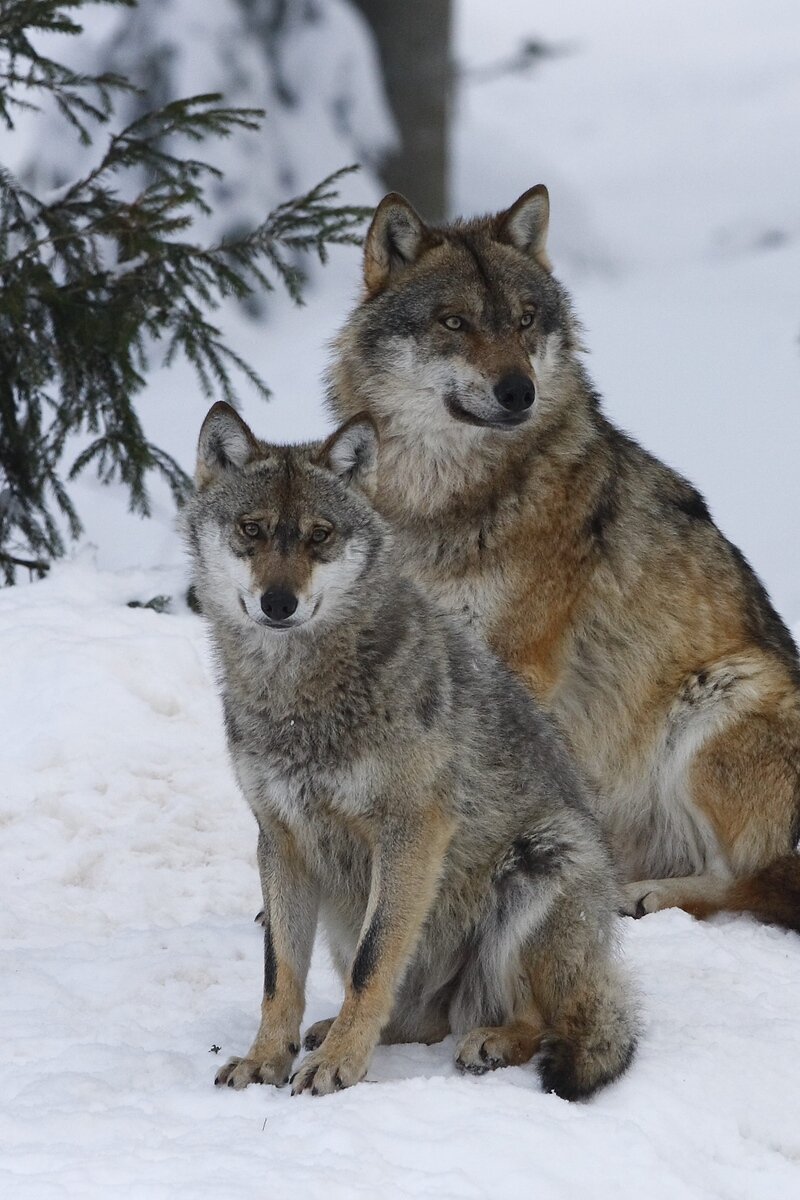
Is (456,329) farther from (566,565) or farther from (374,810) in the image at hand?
(374,810)

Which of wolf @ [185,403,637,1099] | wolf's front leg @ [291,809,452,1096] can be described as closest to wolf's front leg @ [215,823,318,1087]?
wolf @ [185,403,637,1099]

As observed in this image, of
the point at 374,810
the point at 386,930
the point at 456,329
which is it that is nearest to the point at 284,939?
the point at 386,930

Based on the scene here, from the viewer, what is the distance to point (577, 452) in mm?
6383

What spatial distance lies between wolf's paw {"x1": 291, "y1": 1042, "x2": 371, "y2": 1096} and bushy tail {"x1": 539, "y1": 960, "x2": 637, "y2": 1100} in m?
0.53

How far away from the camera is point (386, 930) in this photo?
4227mm

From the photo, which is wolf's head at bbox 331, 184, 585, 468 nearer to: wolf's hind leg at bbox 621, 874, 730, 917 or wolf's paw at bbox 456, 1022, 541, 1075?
wolf's hind leg at bbox 621, 874, 730, 917

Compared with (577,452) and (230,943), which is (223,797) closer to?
(230,943)

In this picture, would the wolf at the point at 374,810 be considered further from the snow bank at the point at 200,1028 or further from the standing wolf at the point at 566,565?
the standing wolf at the point at 566,565

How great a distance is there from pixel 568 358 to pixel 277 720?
268 cm

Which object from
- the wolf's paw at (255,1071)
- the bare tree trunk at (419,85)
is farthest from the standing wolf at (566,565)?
the bare tree trunk at (419,85)

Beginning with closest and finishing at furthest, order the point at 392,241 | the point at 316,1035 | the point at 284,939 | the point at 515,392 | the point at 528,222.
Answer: the point at 284,939 < the point at 316,1035 < the point at 515,392 < the point at 392,241 < the point at 528,222

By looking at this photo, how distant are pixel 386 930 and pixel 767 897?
2527mm

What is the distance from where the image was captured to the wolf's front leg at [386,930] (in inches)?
165

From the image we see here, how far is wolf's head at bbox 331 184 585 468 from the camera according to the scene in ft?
19.6
